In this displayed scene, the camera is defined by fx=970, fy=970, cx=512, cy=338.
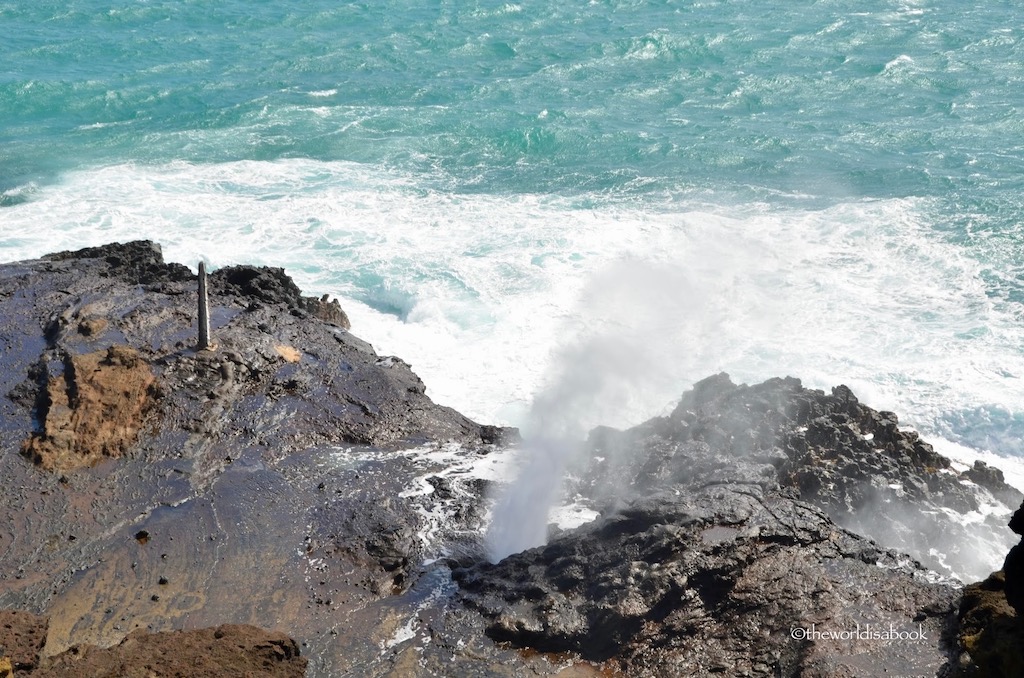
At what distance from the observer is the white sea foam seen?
16969 mm

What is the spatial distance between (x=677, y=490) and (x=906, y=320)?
11.0 metres

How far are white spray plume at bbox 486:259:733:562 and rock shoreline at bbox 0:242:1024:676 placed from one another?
0.38 meters

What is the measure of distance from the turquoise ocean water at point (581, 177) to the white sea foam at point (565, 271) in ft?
0.24

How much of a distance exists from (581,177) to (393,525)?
16.9 metres

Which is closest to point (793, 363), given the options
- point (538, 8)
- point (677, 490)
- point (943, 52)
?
point (677, 490)

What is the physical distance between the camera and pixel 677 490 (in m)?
9.81

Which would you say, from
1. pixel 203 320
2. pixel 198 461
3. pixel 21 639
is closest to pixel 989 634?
pixel 21 639

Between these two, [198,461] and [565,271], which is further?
[565,271]

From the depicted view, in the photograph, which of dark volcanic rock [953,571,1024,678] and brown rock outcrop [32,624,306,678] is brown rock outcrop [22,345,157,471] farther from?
dark volcanic rock [953,571,1024,678]

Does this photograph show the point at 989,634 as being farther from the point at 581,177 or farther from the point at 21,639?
the point at 581,177

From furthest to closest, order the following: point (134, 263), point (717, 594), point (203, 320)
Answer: point (134, 263) → point (203, 320) → point (717, 594)

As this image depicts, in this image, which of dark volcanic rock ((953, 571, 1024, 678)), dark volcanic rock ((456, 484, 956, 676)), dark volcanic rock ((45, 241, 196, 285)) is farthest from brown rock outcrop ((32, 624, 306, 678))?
dark volcanic rock ((45, 241, 196, 285))

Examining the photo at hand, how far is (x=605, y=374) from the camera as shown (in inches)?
609

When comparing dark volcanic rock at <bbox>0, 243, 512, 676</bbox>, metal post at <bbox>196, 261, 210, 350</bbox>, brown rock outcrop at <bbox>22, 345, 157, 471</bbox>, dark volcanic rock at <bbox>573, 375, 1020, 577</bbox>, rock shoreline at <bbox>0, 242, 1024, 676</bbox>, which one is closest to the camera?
rock shoreline at <bbox>0, 242, 1024, 676</bbox>
